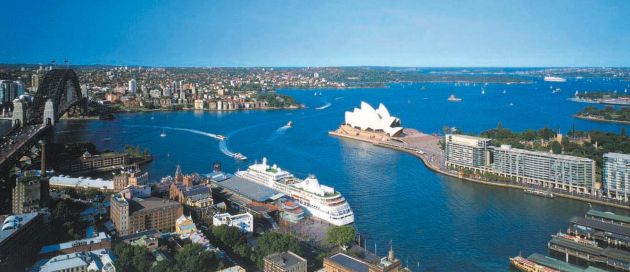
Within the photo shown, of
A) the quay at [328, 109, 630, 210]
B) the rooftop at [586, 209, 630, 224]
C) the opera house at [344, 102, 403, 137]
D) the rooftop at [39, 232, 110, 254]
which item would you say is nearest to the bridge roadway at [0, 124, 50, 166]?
the rooftop at [39, 232, 110, 254]

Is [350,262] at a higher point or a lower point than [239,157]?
lower

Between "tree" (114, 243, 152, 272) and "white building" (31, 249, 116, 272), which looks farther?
"tree" (114, 243, 152, 272)

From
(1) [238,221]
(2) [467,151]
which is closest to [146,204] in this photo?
(1) [238,221]

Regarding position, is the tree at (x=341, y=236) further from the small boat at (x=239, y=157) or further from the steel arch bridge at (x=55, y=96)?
the steel arch bridge at (x=55, y=96)

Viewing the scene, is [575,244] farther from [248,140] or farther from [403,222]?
[248,140]

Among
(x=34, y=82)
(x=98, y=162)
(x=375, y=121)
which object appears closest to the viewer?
(x=98, y=162)

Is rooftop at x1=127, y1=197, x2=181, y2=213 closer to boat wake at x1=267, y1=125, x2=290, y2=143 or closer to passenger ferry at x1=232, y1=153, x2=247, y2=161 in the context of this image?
passenger ferry at x1=232, y1=153, x2=247, y2=161

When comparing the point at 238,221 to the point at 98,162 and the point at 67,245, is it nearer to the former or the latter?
the point at 67,245
